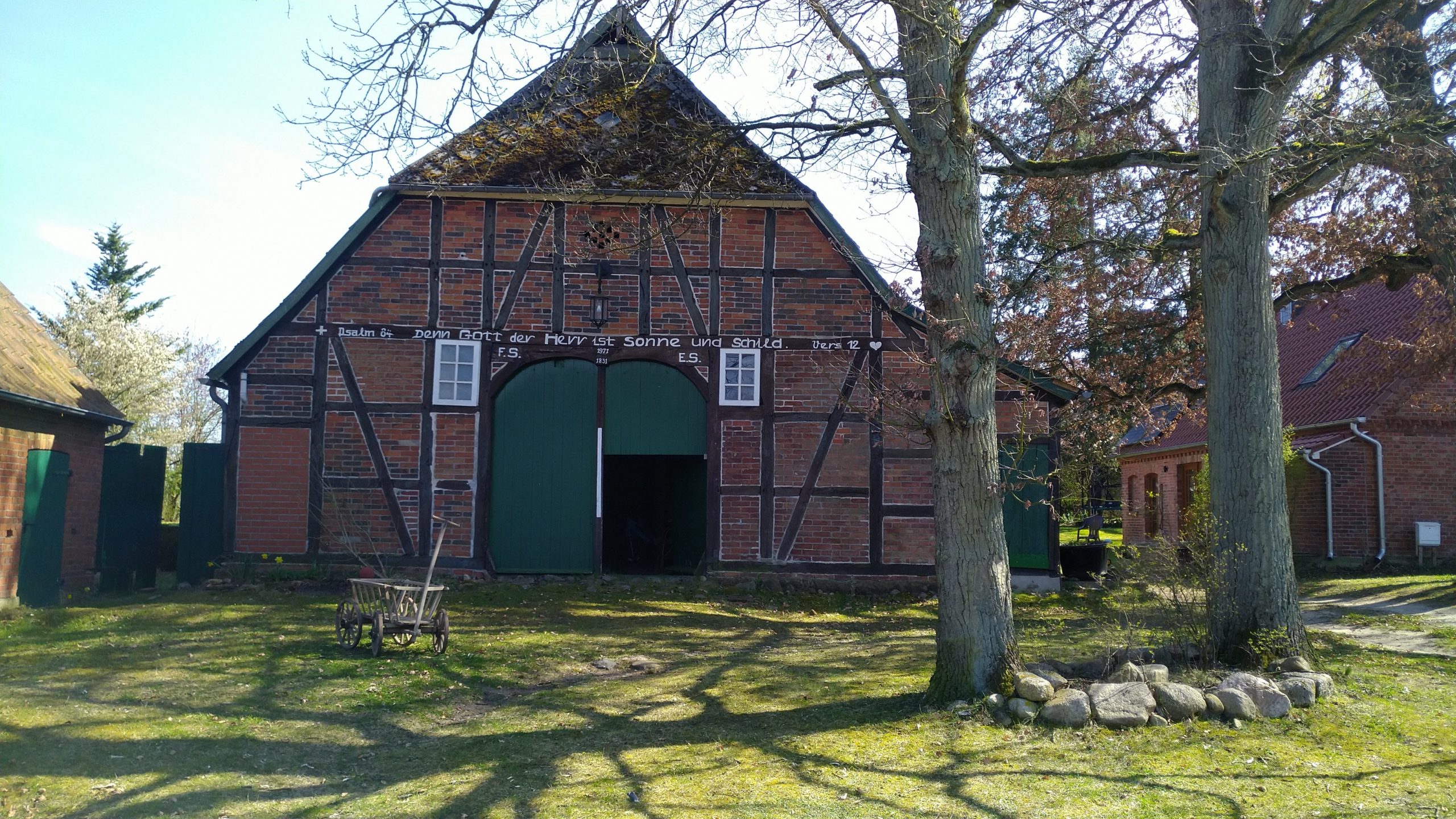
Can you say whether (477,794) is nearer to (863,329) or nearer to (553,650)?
(553,650)

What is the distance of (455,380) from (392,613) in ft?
17.3

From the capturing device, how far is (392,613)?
27.7ft

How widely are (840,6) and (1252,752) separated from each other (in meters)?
5.92

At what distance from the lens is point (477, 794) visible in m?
5.29

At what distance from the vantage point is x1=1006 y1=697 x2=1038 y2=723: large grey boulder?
6473 mm

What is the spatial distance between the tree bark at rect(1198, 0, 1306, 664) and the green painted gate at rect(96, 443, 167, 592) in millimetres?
12805

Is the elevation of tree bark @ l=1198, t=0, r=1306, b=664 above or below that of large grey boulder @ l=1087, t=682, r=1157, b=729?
above

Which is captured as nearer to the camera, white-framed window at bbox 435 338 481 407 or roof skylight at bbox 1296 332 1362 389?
white-framed window at bbox 435 338 481 407

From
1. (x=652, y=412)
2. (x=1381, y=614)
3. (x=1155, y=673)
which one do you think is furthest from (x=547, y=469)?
(x=1381, y=614)

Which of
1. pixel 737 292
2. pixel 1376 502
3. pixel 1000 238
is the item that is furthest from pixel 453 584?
pixel 1376 502

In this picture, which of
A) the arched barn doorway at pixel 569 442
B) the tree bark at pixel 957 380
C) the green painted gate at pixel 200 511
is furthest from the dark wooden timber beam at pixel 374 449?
the tree bark at pixel 957 380

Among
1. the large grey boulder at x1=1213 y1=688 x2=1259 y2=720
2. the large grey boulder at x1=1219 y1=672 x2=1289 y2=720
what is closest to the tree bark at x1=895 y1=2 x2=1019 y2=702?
the large grey boulder at x1=1213 y1=688 x2=1259 y2=720

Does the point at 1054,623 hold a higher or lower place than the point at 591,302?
lower

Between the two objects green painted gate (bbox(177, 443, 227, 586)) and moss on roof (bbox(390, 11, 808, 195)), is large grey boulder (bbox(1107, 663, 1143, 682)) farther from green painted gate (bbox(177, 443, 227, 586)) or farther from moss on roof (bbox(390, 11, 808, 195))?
green painted gate (bbox(177, 443, 227, 586))
